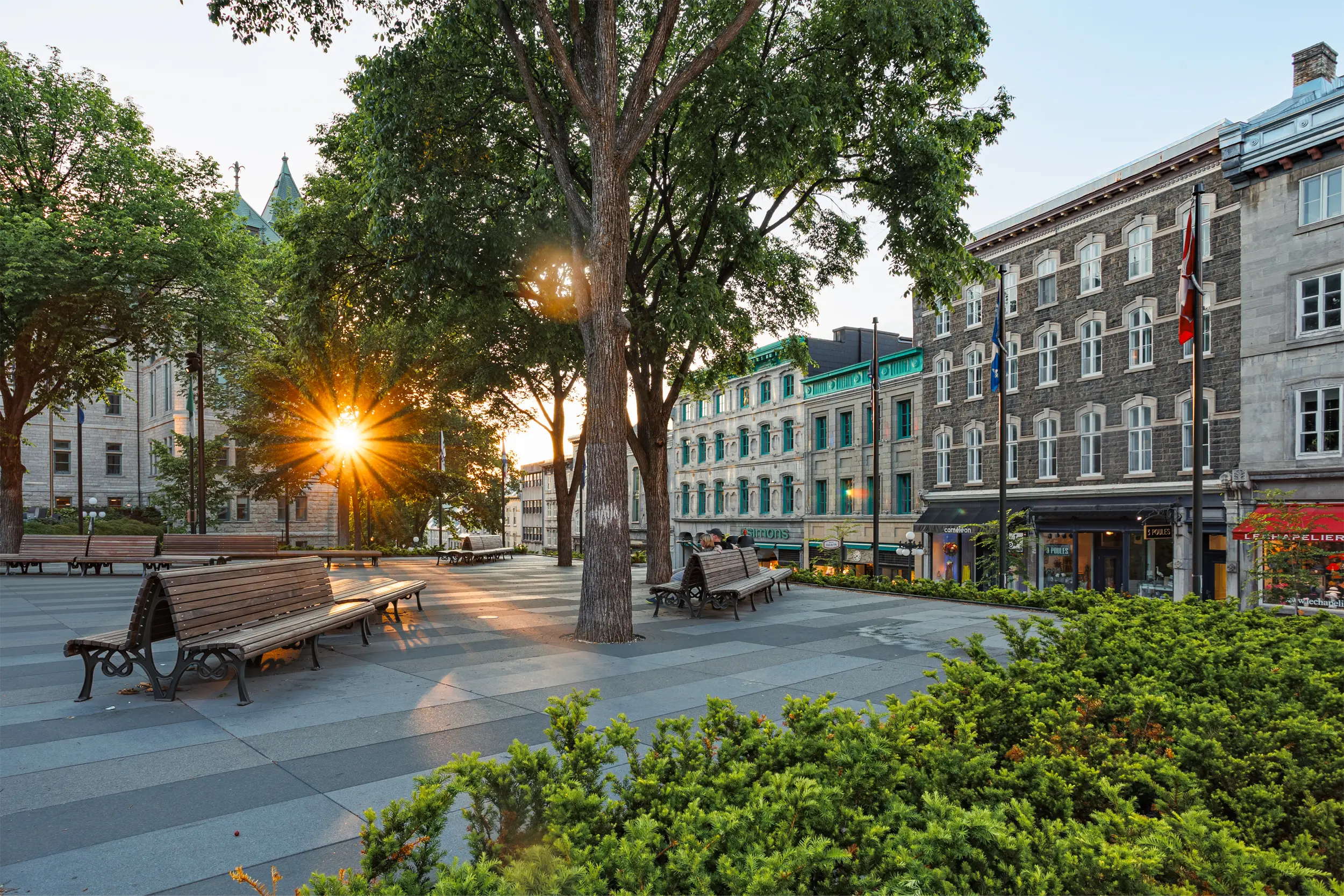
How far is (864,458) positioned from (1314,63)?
24843 millimetres

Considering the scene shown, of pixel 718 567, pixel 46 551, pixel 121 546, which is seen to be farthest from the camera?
pixel 46 551

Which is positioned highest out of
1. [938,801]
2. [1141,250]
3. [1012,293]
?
[1141,250]

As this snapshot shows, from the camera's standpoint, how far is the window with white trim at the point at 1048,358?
32219 millimetres

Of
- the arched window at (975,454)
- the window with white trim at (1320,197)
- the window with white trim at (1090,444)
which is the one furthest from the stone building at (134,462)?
the window with white trim at (1320,197)

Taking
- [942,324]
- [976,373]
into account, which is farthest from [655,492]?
[942,324]

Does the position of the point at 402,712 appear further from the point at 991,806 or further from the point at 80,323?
the point at 80,323

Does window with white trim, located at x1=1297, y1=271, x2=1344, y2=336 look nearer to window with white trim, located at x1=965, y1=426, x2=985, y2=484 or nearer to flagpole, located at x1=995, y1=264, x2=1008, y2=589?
flagpole, located at x1=995, y1=264, x2=1008, y2=589

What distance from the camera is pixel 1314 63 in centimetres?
2545

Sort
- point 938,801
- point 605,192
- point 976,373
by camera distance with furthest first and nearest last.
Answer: point 976,373 → point 605,192 → point 938,801

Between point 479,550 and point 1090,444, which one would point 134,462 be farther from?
point 1090,444

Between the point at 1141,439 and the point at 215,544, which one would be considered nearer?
the point at 215,544

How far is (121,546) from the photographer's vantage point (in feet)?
68.1

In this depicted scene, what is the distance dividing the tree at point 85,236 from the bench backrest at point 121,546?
6.17 metres

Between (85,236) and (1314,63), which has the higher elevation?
(1314,63)
